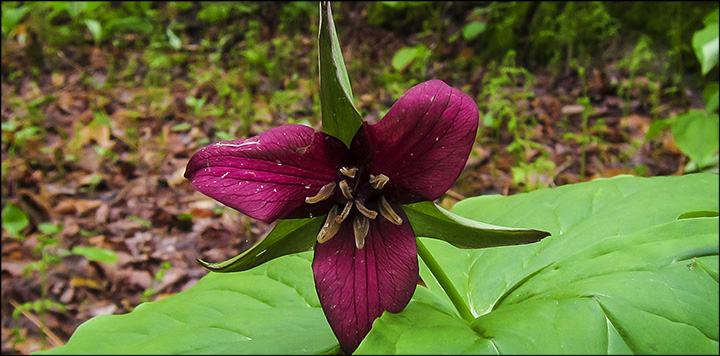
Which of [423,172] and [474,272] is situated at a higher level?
[423,172]

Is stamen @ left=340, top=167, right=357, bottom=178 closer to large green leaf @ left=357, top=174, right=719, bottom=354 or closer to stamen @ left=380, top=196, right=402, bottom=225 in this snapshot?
stamen @ left=380, top=196, right=402, bottom=225

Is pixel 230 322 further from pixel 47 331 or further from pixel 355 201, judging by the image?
pixel 47 331

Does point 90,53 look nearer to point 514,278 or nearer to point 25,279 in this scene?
point 25,279

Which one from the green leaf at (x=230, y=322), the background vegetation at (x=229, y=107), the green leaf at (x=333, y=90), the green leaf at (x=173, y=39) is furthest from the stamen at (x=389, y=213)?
the green leaf at (x=173, y=39)

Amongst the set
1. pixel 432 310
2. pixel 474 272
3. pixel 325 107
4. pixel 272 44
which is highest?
pixel 325 107

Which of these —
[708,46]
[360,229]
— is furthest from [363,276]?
[708,46]

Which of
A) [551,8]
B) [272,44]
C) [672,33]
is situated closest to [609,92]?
[672,33]

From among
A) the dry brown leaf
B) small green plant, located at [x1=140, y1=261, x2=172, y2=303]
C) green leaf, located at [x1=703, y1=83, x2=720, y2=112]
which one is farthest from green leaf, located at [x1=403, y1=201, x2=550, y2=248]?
the dry brown leaf
